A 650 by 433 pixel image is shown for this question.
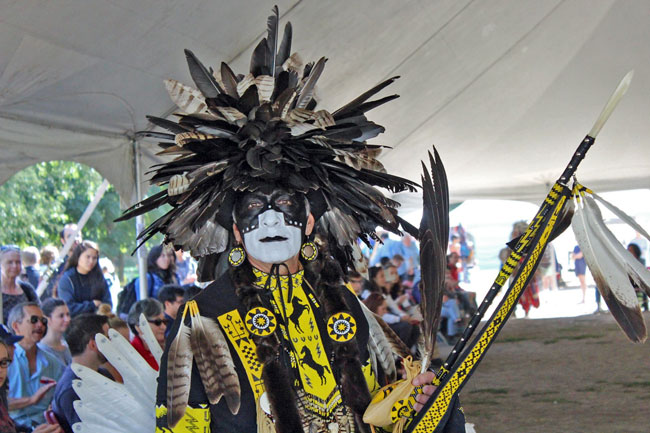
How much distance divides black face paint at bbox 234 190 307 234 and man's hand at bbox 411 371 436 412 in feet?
1.90

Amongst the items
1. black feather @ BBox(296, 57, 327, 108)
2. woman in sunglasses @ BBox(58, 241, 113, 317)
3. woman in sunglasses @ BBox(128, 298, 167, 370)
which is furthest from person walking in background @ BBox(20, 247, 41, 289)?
black feather @ BBox(296, 57, 327, 108)

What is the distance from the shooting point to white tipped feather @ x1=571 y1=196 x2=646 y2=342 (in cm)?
197

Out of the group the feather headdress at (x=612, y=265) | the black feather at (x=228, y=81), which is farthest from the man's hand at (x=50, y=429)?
the feather headdress at (x=612, y=265)

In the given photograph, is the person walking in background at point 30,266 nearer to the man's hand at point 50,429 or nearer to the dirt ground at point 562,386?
the man's hand at point 50,429

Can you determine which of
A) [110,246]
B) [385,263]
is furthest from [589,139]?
[110,246]

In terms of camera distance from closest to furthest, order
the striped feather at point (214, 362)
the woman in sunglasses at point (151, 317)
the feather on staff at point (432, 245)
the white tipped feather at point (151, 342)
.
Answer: the striped feather at point (214, 362) < the feather on staff at point (432, 245) < the white tipped feather at point (151, 342) < the woman in sunglasses at point (151, 317)

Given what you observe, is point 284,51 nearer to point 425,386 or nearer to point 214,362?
point 214,362

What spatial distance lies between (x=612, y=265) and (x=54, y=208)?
14996 mm

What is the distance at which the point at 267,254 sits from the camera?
2203mm

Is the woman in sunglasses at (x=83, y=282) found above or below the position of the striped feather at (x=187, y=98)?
below

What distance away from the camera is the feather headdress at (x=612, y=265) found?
197cm

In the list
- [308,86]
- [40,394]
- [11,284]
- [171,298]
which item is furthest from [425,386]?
[11,284]

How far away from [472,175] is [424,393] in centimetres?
737

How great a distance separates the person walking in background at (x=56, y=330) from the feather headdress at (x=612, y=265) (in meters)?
3.27
